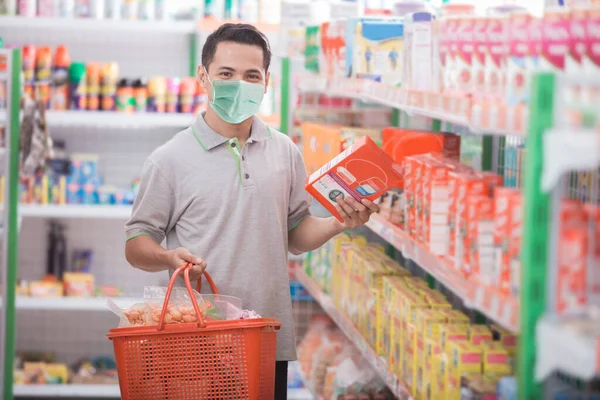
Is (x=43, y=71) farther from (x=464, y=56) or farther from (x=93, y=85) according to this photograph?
(x=464, y=56)

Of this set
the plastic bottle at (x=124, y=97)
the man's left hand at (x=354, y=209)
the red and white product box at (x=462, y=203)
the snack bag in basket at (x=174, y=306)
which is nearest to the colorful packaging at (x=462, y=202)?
the red and white product box at (x=462, y=203)

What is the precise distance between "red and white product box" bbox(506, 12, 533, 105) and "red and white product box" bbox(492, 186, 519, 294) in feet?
0.73

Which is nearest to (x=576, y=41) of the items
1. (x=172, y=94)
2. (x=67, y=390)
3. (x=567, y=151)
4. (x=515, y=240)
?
(x=567, y=151)

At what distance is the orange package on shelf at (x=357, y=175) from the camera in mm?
2932

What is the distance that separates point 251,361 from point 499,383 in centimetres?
73

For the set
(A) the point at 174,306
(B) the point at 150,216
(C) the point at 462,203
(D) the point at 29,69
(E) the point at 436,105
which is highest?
(D) the point at 29,69

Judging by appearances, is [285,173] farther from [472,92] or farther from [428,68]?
[472,92]

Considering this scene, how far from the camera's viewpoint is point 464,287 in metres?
2.37

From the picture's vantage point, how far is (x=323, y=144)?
442 cm

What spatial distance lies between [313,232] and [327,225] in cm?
8

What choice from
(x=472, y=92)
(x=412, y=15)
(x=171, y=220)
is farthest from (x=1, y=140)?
(x=472, y=92)

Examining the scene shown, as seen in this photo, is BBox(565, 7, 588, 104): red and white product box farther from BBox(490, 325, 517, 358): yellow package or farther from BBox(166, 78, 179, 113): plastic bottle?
BBox(166, 78, 179, 113): plastic bottle

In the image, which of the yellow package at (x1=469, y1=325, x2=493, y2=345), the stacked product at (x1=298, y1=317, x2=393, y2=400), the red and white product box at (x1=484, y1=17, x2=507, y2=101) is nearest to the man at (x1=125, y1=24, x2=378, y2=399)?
the yellow package at (x1=469, y1=325, x2=493, y2=345)

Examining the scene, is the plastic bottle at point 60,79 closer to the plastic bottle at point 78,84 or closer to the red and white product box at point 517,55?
the plastic bottle at point 78,84
